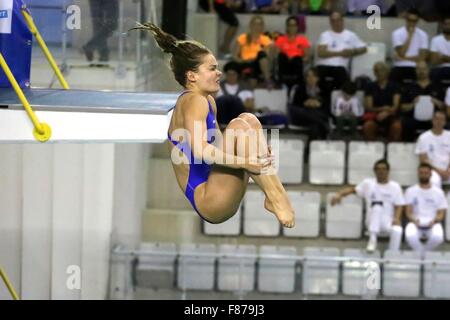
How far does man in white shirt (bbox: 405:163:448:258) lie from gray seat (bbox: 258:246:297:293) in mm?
877

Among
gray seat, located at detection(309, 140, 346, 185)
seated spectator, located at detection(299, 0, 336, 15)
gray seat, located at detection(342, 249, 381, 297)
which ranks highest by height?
seated spectator, located at detection(299, 0, 336, 15)

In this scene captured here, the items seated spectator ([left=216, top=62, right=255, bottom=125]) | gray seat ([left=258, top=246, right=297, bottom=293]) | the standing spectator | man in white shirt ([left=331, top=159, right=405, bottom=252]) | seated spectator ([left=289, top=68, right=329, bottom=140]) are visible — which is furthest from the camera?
seated spectator ([left=289, top=68, right=329, bottom=140])

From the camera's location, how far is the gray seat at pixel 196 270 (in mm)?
9320

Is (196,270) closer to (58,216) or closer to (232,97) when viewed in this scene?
(58,216)

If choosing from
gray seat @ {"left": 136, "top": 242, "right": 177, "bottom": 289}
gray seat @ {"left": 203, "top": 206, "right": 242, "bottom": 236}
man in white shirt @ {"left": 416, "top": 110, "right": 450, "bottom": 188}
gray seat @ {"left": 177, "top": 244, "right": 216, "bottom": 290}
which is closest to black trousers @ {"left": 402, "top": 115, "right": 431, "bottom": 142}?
man in white shirt @ {"left": 416, "top": 110, "right": 450, "bottom": 188}

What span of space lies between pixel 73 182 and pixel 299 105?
1739 mm

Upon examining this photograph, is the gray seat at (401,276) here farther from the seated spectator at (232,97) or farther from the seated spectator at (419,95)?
the seated spectator at (232,97)

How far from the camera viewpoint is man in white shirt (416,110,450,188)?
31.1 feet

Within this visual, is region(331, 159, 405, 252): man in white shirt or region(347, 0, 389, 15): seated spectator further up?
region(347, 0, 389, 15): seated spectator

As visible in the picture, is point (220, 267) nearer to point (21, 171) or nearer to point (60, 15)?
point (21, 171)

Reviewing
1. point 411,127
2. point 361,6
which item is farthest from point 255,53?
point 411,127

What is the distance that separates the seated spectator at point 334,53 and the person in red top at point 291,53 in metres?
0.12

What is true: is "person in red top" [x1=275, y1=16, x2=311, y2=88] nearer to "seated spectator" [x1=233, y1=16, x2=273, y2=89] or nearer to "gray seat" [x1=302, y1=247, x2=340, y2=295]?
"seated spectator" [x1=233, y1=16, x2=273, y2=89]

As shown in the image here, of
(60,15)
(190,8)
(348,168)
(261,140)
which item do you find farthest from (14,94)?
(348,168)
